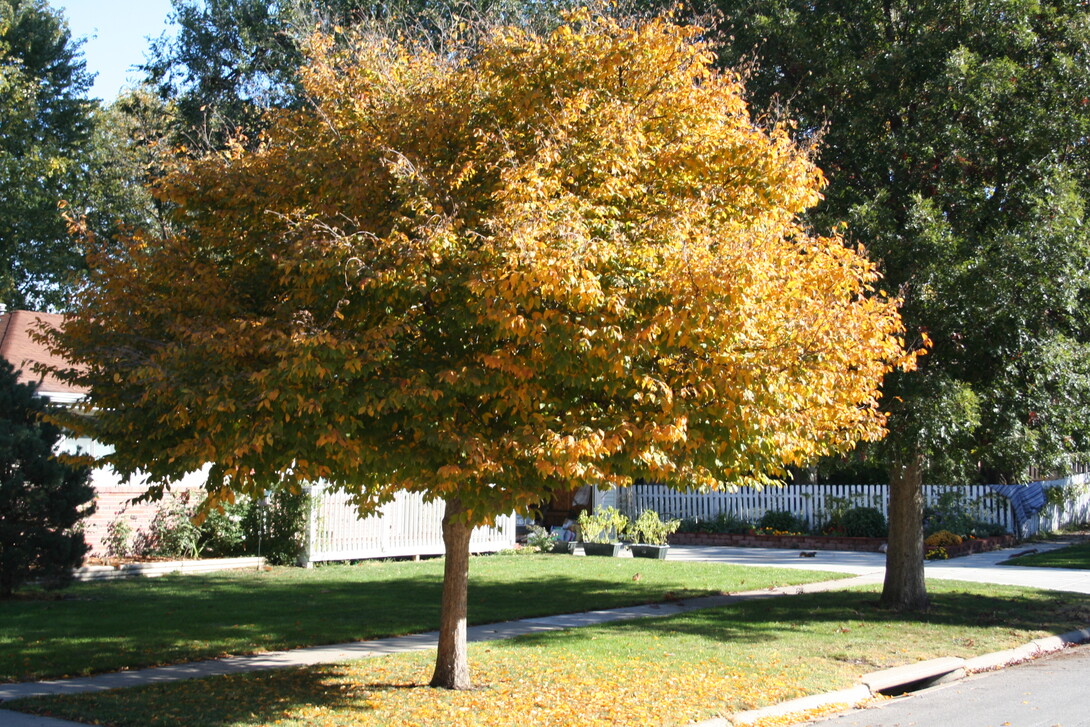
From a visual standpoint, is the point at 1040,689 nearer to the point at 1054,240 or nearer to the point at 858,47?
the point at 1054,240

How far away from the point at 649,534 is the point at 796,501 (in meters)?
5.66

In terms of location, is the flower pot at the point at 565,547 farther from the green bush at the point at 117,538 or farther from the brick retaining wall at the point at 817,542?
the green bush at the point at 117,538

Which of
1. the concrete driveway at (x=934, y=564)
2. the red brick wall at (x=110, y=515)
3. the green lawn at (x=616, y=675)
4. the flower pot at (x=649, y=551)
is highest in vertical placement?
the red brick wall at (x=110, y=515)

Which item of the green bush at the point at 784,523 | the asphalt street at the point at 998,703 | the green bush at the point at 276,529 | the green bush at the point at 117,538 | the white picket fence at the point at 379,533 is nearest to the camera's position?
the asphalt street at the point at 998,703

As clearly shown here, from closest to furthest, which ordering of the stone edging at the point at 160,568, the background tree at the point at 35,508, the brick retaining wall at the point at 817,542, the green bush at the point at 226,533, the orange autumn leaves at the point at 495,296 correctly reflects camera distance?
1. the orange autumn leaves at the point at 495,296
2. the background tree at the point at 35,508
3. the stone edging at the point at 160,568
4. the green bush at the point at 226,533
5. the brick retaining wall at the point at 817,542

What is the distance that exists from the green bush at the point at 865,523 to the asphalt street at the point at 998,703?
507 inches

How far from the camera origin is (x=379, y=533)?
19859mm

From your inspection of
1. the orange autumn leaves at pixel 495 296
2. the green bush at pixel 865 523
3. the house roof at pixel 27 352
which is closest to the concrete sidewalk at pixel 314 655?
the orange autumn leaves at pixel 495 296

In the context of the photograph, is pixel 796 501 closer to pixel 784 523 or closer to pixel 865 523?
pixel 784 523

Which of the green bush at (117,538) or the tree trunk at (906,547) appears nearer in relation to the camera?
the tree trunk at (906,547)

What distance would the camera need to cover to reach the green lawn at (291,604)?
10.4 m

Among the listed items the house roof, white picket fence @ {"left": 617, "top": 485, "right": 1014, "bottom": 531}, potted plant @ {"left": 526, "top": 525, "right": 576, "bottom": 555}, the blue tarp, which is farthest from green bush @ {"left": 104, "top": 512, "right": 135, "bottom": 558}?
the blue tarp

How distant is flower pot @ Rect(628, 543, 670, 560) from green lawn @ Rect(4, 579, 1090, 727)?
22.9ft

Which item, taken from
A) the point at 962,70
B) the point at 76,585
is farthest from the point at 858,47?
the point at 76,585
